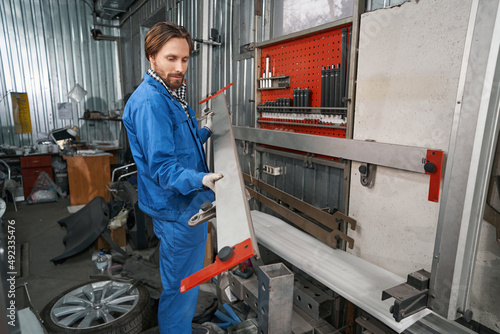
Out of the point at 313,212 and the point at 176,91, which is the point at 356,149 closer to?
the point at 313,212

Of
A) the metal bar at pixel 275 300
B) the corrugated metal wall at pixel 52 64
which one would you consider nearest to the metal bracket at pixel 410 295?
the metal bar at pixel 275 300

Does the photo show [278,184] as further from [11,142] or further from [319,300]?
[11,142]

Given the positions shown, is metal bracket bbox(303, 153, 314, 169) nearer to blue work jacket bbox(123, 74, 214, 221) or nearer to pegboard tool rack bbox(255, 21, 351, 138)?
pegboard tool rack bbox(255, 21, 351, 138)

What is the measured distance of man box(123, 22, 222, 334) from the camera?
1331 mm

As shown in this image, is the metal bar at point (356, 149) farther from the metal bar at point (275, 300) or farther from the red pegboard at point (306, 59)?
the metal bar at point (275, 300)

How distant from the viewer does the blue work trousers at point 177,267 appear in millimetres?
1493

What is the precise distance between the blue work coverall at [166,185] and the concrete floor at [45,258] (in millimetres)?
954

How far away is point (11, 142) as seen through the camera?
5270 mm

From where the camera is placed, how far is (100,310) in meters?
1.93

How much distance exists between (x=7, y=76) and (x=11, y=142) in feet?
3.70

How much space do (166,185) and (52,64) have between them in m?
5.62

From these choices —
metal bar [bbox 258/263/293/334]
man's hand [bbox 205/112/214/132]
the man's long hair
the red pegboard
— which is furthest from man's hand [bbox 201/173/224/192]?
the red pegboard

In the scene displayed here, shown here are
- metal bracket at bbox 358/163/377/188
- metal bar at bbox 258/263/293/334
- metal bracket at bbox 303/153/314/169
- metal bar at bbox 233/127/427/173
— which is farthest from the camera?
metal bracket at bbox 303/153/314/169

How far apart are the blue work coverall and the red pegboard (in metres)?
0.86
